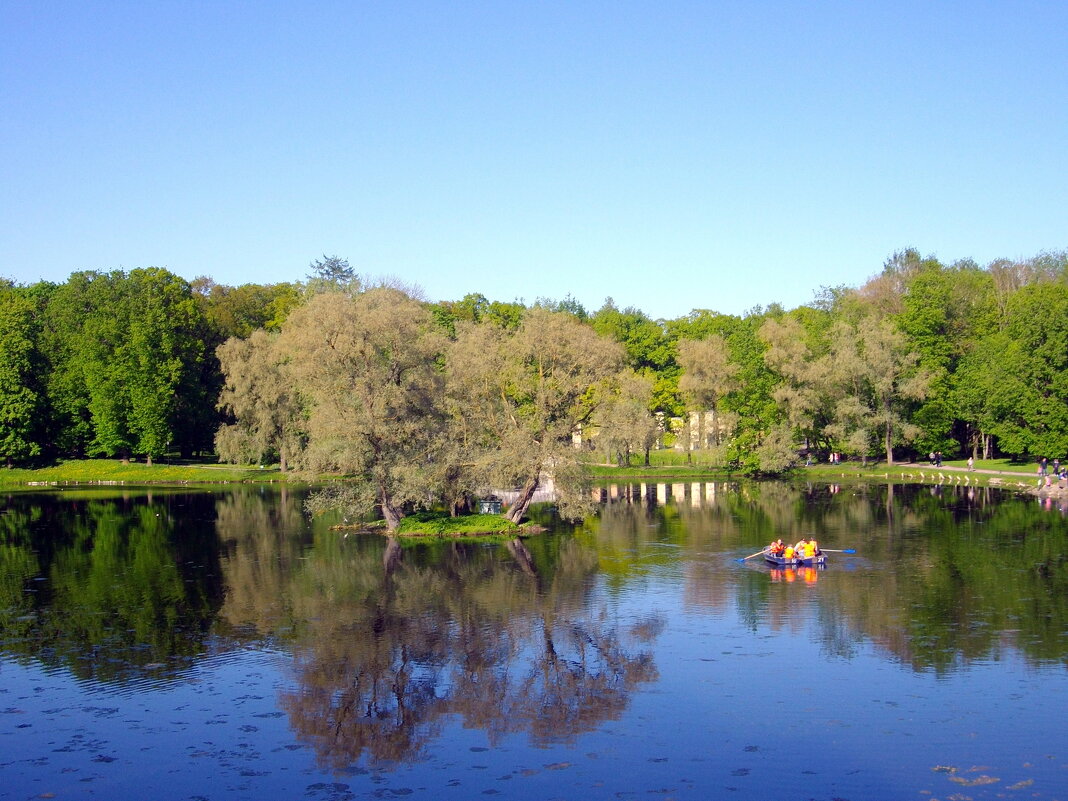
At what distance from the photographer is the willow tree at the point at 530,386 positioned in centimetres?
4350

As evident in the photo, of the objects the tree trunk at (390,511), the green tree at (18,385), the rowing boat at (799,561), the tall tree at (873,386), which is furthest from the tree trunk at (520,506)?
the green tree at (18,385)

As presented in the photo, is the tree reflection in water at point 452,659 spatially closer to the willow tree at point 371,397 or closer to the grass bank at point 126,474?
the willow tree at point 371,397

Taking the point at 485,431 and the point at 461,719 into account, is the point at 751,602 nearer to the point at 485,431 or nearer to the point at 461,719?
the point at 461,719

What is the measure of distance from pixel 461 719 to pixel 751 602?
12.6 m

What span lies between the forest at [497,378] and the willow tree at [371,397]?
10 cm

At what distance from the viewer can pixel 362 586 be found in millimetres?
33281

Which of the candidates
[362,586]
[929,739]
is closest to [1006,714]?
[929,739]

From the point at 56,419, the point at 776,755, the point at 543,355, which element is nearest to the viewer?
the point at 776,755

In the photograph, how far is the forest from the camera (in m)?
43.1

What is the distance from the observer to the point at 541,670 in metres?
23.2

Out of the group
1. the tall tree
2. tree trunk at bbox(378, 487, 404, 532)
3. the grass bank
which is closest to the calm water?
tree trunk at bbox(378, 487, 404, 532)

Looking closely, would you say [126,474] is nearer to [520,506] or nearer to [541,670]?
[520,506]

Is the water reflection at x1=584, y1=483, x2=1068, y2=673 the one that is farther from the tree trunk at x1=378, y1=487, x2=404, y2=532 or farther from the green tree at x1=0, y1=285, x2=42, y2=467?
the green tree at x1=0, y1=285, x2=42, y2=467

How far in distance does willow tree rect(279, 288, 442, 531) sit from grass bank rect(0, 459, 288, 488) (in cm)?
3634
